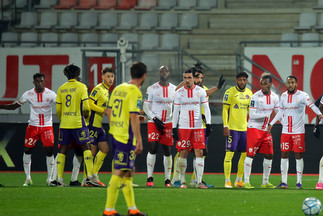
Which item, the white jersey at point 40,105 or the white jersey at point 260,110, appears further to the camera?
the white jersey at point 40,105

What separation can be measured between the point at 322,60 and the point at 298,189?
25.0 ft

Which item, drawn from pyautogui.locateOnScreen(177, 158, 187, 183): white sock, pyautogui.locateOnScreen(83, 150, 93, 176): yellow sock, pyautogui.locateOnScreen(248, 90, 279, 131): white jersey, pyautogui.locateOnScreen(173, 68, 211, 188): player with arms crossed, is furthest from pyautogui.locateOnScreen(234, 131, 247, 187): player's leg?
pyautogui.locateOnScreen(83, 150, 93, 176): yellow sock

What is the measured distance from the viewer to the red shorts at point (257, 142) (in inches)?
538

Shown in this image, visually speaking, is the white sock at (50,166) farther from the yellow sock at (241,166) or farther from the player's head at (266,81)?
the player's head at (266,81)

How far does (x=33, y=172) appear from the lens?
18141 millimetres

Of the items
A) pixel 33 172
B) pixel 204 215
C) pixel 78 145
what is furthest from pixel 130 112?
pixel 33 172

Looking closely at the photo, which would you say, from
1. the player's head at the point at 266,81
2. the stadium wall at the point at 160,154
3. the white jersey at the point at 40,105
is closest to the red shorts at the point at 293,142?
the player's head at the point at 266,81

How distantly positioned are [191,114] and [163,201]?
2.90 metres

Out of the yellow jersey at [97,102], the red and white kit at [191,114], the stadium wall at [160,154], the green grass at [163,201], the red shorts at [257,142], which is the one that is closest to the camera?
the green grass at [163,201]

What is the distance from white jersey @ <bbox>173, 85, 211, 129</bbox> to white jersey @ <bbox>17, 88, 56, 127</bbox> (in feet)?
8.88

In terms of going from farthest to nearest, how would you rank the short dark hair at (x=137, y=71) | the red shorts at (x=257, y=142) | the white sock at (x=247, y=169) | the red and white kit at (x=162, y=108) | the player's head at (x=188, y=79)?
the red and white kit at (x=162, y=108) → the red shorts at (x=257, y=142) → the white sock at (x=247, y=169) → the player's head at (x=188, y=79) → the short dark hair at (x=137, y=71)

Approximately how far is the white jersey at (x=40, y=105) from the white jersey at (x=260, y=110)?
4.00 m

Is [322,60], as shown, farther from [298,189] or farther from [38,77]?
[38,77]

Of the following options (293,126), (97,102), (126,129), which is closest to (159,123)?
(97,102)
